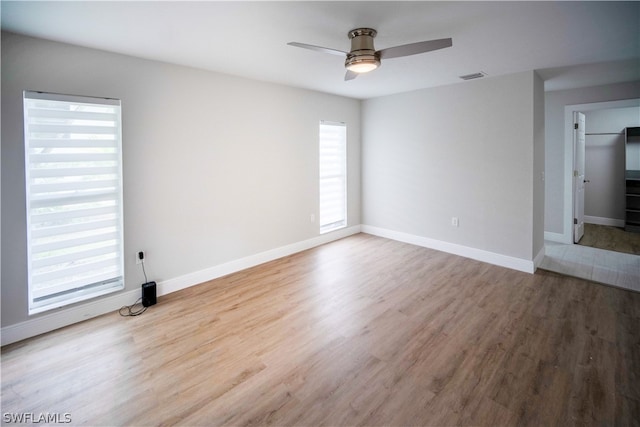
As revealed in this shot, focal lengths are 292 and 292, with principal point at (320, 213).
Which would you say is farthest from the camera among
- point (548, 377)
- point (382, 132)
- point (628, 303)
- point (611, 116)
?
point (611, 116)

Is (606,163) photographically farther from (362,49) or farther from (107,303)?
(107,303)

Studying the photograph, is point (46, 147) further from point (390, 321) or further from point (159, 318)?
point (390, 321)

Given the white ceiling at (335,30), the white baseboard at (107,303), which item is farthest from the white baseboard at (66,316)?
the white ceiling at (335,30)

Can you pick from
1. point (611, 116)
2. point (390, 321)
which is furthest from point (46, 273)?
point (611, 116)

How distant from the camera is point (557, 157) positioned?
486 cm

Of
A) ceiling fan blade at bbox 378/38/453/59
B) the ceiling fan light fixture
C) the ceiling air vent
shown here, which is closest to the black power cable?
the ceiling fan light fixture

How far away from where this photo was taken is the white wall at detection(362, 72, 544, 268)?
12.5 ft

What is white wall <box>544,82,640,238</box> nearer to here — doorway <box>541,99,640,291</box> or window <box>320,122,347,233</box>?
doorway <box>541,99,640,291</box>

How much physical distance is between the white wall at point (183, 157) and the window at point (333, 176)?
308mm

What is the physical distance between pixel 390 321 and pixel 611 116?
6.80 meters

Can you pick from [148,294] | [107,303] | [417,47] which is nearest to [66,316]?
[107,303]

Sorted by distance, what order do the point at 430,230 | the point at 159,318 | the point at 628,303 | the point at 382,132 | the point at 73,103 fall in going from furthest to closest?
the point at 382,132, the point at 430,230, the point at 628,303, the point at 159,318, the point at 73,103

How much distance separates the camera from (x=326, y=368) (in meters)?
2.12

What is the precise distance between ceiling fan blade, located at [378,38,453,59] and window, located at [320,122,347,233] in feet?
8.97
